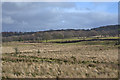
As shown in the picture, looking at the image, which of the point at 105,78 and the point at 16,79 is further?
the point at 16,79

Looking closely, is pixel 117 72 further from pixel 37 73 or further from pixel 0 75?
pixel 0 75

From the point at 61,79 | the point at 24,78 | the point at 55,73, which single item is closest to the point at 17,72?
A: the point at 24,78

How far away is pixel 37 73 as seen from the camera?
10.8 m

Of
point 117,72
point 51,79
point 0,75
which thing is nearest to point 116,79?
point 117,72

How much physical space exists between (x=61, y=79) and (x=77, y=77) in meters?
1.03

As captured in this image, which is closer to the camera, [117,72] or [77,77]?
[77,77]

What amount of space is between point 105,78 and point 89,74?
1304 mm

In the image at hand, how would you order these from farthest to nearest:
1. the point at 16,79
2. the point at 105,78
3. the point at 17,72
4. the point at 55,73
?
the point at 17,72
the point at 55,73
the point at 16,79
the point at 105,78

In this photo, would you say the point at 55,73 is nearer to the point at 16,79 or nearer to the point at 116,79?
the point at 16,79

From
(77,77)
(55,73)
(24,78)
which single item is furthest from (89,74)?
(24,78)

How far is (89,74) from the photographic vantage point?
9898 mm

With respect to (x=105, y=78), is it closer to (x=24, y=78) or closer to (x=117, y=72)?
(x=117, y=72)

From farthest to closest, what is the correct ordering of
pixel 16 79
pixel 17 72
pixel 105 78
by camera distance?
1. pixel 17 72
2. pixel 16 79
3. pixel 105 78

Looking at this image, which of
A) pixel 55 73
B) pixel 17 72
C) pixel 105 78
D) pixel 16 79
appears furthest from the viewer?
pixel 17 72
